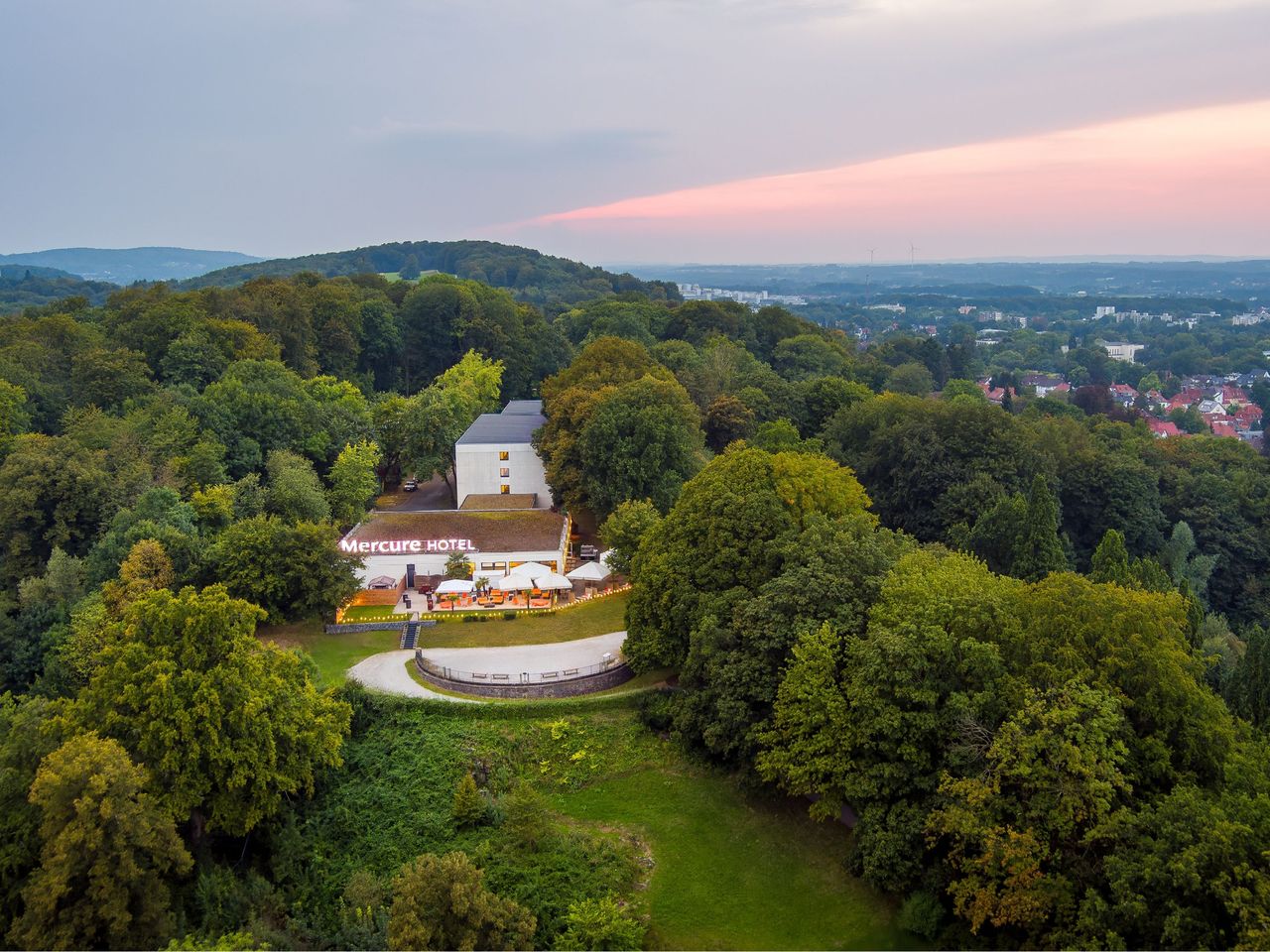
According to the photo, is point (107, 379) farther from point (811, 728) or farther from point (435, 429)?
point (811, 728)

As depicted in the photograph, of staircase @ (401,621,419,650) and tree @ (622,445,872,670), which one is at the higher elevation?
tree @ (622,445,872,670)

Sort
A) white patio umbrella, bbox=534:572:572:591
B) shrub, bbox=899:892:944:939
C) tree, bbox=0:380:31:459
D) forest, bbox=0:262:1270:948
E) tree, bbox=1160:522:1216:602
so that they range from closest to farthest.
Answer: forest, bbox=0:262:1270:948, shrub, bbox=899:892:944:939, white patio umbrella, bbox=534:572:572:591, tree, bbox=1160:522:1216:602, tree, bbox=0:380:31:459

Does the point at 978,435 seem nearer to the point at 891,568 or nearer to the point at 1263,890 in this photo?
the point at 891,568

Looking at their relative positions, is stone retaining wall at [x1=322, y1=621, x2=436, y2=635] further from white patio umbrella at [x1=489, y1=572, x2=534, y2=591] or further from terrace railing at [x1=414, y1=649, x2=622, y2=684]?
terrace railing at [x1=414, y1=649, x2=622, y2=684]

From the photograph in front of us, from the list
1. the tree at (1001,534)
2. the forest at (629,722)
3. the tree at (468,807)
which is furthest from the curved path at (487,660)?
the tree at (1001,534)

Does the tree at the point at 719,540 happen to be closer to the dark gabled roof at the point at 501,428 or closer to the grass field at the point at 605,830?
the grass field at the point at 605,830

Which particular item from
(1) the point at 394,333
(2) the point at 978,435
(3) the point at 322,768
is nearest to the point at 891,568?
(3) the point at 322,768

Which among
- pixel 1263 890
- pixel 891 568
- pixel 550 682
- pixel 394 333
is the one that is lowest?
pixel 550 682

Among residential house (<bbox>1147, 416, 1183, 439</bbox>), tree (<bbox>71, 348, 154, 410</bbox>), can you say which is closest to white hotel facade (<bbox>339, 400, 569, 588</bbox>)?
tree (<bbox>71, 348, 154, 410</bbox>)
